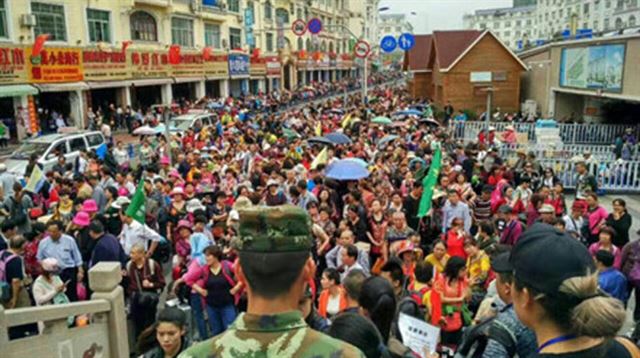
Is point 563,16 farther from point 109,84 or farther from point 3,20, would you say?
point 3,20

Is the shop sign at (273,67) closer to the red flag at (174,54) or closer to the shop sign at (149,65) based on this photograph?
the red flag at (174,54)

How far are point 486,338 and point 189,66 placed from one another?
35.9m

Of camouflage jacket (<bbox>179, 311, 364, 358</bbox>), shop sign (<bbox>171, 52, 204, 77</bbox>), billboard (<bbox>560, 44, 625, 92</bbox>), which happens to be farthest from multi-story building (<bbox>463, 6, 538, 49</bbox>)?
camouflage jacket (<bbox>179, 311, 364, 358</bbox>)

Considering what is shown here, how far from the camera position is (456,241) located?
7156 millimetres

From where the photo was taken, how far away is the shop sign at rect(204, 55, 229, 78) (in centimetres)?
3899

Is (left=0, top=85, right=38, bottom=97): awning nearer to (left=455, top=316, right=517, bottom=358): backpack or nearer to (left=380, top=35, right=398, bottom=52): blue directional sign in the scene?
(left=380, top=35, right=398, bottom=52): blue directional sign

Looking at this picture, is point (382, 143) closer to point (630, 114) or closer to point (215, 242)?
point (215, 242)

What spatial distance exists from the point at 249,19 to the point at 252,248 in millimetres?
45828

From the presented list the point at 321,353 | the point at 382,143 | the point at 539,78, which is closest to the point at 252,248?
the point at 321,353

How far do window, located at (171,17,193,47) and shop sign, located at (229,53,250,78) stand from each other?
16.3 feet

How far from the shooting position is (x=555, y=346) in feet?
7.06

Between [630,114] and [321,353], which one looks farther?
[630,114]

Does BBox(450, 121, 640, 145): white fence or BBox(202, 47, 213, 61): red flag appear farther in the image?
BBox(202, 47, 213, 61): red flag

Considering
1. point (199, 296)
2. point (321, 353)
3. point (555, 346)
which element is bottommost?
point (199, 296)
